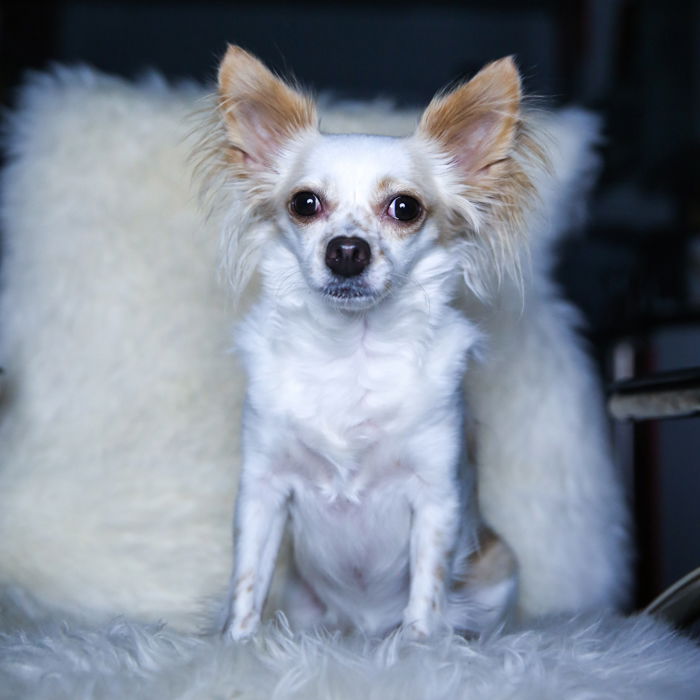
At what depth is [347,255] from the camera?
111 centimetres

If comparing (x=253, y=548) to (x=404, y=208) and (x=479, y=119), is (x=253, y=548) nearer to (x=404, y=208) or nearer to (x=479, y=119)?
(x=404, y=208)

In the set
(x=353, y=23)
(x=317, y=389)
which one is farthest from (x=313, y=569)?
(x=353, y=23)

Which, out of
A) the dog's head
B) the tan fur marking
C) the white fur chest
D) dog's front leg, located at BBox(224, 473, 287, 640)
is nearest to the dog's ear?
the dog's head

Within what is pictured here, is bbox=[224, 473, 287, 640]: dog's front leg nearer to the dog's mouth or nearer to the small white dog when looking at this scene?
the small white dog

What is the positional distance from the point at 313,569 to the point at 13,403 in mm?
643

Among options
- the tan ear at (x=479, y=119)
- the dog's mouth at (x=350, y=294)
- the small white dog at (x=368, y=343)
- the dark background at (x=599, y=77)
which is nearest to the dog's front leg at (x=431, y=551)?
the small white dog at (x=368, y=343)

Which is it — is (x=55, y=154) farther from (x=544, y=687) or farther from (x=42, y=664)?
(x=544, y=687)

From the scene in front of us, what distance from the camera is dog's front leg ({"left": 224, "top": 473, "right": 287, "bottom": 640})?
1.16m

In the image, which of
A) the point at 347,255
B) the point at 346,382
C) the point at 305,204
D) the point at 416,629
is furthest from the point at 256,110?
the point at 416,629

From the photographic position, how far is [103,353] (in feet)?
5.05

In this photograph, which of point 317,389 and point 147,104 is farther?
point 147,104

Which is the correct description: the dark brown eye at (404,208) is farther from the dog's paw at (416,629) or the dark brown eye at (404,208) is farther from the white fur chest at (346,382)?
the dog's paw at (416,629)

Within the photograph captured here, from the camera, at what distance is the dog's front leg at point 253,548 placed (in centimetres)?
116

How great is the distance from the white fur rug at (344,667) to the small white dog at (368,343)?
18cm
